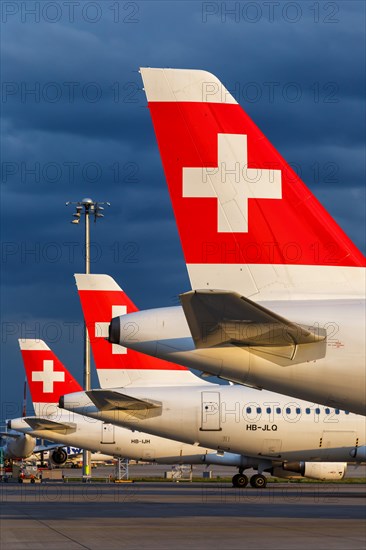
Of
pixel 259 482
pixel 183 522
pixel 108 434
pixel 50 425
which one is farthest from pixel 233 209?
pixel 50 425

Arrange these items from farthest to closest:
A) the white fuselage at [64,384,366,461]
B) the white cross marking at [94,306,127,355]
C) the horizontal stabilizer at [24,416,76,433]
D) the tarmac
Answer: the horizontal stabilizer at [24,416,76,433]
the white cross marking at [94,306,127,355]
the white fuselage at [64,384,366,461]
the tarmac

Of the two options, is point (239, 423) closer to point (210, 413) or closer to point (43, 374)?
point (210, 413)

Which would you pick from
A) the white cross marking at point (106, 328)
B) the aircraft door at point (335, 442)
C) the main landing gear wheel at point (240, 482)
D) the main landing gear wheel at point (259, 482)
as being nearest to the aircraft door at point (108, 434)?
the main landing gear wheel at point (240, 482)

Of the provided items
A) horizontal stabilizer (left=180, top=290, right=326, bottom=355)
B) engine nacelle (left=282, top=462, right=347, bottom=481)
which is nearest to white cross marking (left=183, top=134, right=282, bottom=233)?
horizontal stabilizer (left=180, top=290, right=326, bottom=355)

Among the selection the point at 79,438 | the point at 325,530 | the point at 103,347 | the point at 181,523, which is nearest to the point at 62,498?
the point at 103,347

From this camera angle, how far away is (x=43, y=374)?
5572 cm

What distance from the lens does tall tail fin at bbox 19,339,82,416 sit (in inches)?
2188

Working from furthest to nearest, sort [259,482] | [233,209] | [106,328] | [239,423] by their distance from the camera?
[259,482]
[106,328]
[239,423]
[233,209]

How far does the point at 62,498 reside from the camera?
3712 cm

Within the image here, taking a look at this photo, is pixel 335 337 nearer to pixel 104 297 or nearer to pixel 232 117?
pixel 232 117

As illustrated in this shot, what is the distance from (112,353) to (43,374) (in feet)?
54.9

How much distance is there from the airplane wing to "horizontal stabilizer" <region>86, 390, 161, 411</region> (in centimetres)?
1145

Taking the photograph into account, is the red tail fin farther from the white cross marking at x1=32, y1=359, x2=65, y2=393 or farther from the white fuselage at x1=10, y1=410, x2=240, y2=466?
the white fuselage at x1=10, y1=410, x2=240, y2=466

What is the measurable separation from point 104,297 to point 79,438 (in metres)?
10.2
